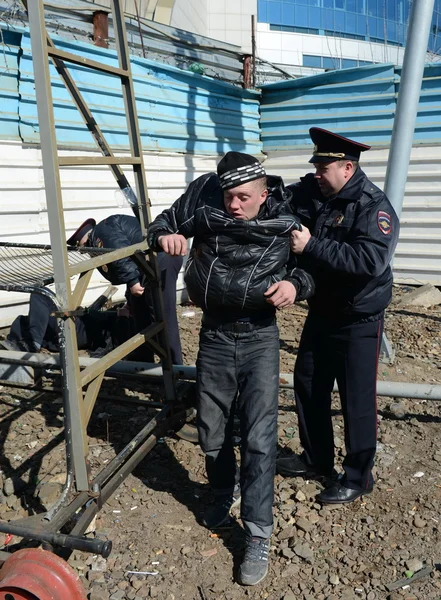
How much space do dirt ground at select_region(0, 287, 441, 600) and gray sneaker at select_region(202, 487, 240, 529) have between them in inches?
2.1

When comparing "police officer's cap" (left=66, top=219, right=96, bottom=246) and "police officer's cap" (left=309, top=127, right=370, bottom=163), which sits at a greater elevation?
"police officer's cap" (left=309, top=127, right=370, bottom=163)

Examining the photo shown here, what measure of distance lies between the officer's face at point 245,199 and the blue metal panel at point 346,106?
6099mm

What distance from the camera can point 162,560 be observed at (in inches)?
121

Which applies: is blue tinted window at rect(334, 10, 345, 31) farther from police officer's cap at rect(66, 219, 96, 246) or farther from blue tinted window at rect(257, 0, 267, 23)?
police officer's cap at rect(66, 219, 96, 246)

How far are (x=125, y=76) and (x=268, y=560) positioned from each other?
8.51 ft

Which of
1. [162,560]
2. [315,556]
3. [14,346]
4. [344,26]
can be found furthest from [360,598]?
[344,26]

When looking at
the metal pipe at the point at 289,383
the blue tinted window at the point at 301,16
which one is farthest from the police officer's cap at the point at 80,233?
the blue tinted window at the point at 301,16

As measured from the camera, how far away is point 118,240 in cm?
446

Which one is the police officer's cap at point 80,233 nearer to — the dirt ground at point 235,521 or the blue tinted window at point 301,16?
the dirt ground at point 235,521

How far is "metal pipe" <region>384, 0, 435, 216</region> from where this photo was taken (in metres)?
5.29

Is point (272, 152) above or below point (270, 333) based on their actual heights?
above

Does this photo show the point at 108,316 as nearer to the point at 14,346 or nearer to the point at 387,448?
the point at 14,346

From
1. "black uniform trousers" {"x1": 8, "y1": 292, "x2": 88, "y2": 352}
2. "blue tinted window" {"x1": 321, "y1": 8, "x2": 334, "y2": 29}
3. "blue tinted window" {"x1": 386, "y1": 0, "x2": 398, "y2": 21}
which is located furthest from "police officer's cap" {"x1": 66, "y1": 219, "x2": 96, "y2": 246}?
"blue tinted window" {"x1": 386, "y1": 0, "x2": 398, "y2": 21}

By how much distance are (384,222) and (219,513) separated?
169 cm
